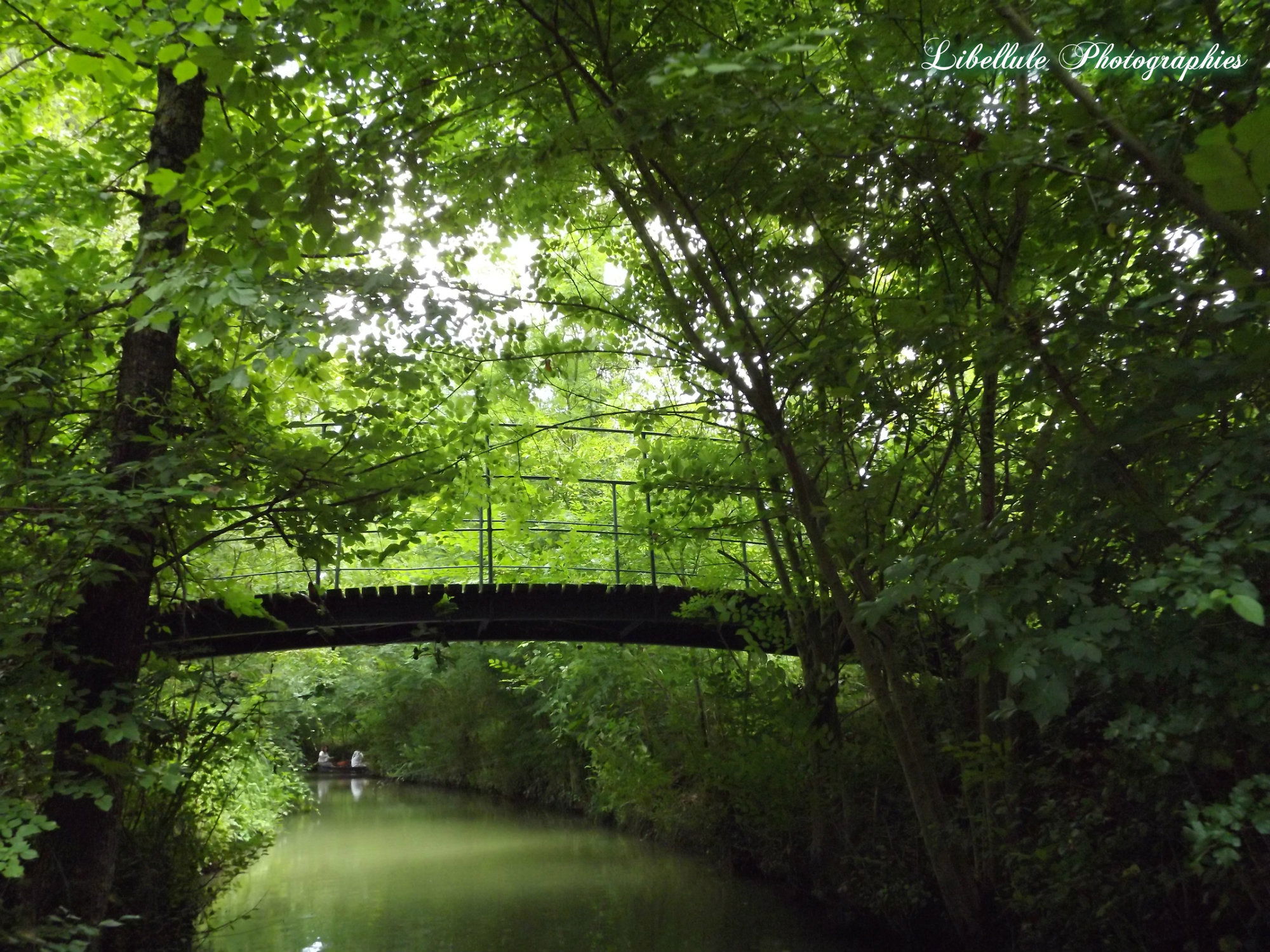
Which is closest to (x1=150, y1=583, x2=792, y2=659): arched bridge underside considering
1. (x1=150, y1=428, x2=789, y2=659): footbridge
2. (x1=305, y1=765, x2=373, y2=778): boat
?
(x1=150, y1=428, x2=789, y2=659): footbridge

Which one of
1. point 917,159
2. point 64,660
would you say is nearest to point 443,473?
point 64,660

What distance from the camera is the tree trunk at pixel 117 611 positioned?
4648 millimetres

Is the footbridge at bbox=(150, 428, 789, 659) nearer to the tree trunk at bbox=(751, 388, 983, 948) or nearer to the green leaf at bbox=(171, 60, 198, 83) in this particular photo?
the tree trunk at bbox=(751, 388, 983, 948)

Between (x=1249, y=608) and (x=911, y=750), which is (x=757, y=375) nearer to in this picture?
(x=911, y=750)

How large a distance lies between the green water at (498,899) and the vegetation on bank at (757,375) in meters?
1.05

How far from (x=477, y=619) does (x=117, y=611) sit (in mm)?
4112

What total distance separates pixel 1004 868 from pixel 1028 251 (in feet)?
13.7

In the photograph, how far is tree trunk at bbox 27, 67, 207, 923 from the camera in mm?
4648

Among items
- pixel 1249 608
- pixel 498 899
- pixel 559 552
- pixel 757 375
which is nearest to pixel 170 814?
pixel 498 899

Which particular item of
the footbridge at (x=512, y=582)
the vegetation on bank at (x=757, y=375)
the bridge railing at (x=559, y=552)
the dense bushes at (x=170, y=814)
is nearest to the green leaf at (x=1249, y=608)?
the vegetation on bank at (x=757, y=375)

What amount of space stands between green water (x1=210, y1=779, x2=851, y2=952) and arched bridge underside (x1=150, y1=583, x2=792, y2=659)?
92.6 inches

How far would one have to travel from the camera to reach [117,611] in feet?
17.0

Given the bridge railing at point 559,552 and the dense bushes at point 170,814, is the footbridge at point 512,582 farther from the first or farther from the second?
the dense bushes at point 170,814

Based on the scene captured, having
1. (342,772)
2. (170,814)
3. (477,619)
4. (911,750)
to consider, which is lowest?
(170,814)
